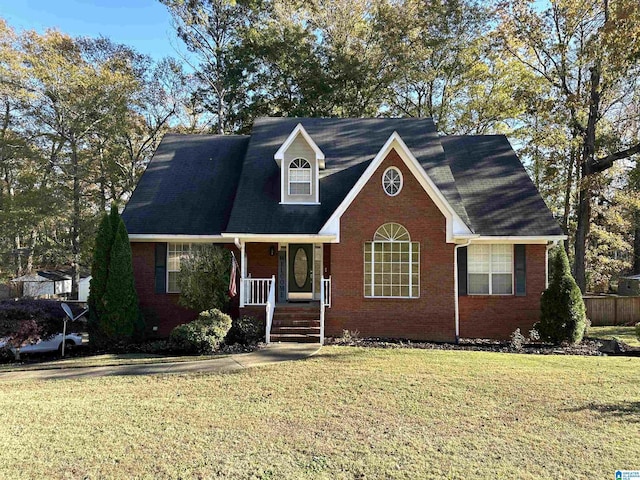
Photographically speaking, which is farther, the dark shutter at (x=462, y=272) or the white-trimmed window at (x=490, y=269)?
the white-trimmed window at (x=490, y=269)

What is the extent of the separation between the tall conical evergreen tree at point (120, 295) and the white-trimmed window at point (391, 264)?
7069mm

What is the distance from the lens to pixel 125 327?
520 inches

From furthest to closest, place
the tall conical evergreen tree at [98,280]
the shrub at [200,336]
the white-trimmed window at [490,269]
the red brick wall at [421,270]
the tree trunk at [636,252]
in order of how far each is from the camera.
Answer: the tree trunk at [636,252]
the white-trimmed window at [490,269]
the red brick wall at [421,270]
the tall conical evergreen tree at [98,280]
the shrub at [200,336]

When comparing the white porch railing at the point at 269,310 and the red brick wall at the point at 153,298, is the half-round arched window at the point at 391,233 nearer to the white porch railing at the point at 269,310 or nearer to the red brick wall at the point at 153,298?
the white porch railing at the point at 269,310

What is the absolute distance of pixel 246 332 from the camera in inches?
508

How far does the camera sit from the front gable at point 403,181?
45.0 ft

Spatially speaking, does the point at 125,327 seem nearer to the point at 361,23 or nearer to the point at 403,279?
the point at 403,279

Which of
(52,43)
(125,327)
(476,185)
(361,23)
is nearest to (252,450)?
(125,327)

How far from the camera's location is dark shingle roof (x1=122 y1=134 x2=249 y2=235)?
15102mm

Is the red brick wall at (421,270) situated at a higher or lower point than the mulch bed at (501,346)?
higher

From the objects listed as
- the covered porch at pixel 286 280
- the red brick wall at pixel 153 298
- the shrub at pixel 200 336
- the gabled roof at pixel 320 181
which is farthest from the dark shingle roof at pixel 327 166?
the shrub at pixel 200 336

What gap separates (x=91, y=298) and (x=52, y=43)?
23.4 metres

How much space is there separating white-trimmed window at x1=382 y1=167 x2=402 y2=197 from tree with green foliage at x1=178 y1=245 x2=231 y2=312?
18.0ft

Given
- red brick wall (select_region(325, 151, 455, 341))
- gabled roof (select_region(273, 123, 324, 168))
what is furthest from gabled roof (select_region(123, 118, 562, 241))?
red brick wall (select_region(325, 151, 455, 341))
